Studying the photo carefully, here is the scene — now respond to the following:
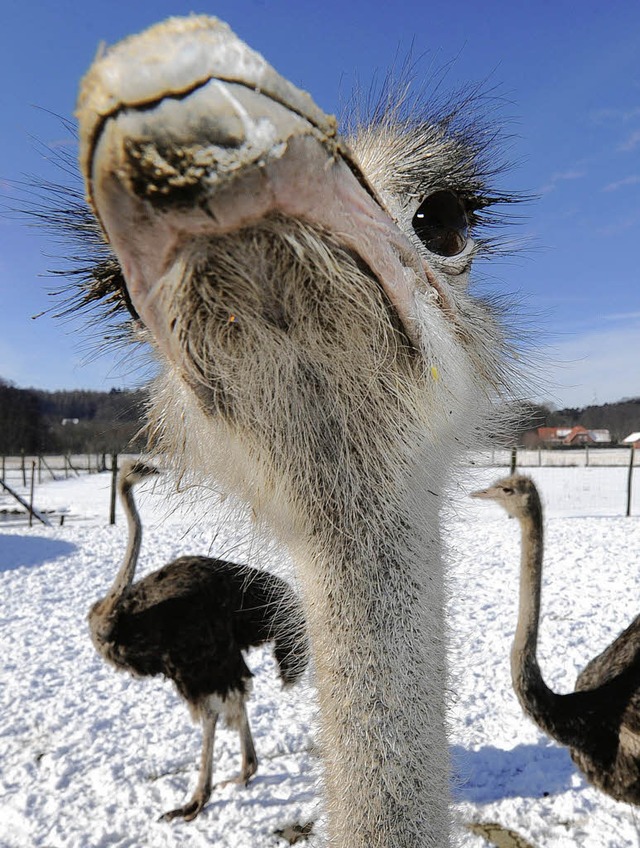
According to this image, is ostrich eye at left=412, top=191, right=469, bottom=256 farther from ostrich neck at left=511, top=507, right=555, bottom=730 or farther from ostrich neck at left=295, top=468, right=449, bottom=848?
ostrich neck at left=511, top=507, right=555, bottom=730

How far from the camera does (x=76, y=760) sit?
3402mm

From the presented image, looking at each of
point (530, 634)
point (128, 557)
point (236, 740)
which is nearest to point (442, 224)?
point (530, 634)

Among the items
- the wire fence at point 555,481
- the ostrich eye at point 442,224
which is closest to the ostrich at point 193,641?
the wire fence at point 555,481

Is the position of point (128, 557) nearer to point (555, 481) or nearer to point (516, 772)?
point (516, 772)

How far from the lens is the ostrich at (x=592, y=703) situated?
7.59 feet

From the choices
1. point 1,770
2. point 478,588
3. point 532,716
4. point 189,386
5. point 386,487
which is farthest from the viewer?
point 478,588

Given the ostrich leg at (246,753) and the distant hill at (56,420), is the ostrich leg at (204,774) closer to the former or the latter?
the ostrich leg at (246,753)

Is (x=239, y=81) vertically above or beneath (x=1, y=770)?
above

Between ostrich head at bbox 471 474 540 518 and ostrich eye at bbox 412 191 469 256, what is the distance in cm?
190

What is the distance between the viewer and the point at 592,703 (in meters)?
2.45

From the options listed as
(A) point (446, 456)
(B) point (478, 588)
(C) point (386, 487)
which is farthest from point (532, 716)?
(B) point (478, 588)

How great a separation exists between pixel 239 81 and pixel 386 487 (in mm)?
601

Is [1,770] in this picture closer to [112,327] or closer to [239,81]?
[112,327]

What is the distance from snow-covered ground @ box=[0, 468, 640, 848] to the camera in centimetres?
264
